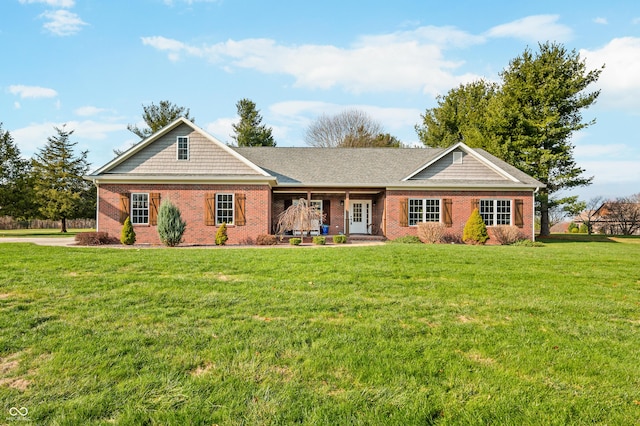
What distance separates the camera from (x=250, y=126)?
41594 millimetres

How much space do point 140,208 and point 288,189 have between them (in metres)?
7.09

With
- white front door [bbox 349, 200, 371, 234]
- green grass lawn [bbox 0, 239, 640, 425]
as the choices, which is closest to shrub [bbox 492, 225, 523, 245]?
white front door [bbox 349, 200, 371, 234]

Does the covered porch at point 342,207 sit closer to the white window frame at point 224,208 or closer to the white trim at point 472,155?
the white trim at point 472,155

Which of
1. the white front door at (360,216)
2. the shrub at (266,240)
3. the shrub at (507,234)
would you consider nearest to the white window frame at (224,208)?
the shrub at (266,240)

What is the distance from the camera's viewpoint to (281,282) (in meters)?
6.77

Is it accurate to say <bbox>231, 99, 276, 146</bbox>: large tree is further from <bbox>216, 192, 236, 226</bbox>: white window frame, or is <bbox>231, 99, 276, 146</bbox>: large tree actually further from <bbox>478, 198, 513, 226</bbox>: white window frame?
<bbox>478, 198, 513, 226</bbox>: white window frame

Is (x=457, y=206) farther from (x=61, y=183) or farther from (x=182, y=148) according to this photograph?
(x=61, y=183)

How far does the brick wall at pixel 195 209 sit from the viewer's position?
16.7 m

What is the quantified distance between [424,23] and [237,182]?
32.7 ft

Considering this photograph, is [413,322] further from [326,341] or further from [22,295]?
[22,295]

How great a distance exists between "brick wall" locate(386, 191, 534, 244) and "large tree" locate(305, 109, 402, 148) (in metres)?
22.0

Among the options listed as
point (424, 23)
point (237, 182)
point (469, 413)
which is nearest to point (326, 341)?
point (469, 413)

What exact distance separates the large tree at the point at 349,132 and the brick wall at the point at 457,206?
2202 centimetres

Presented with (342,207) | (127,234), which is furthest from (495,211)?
(127,234)
